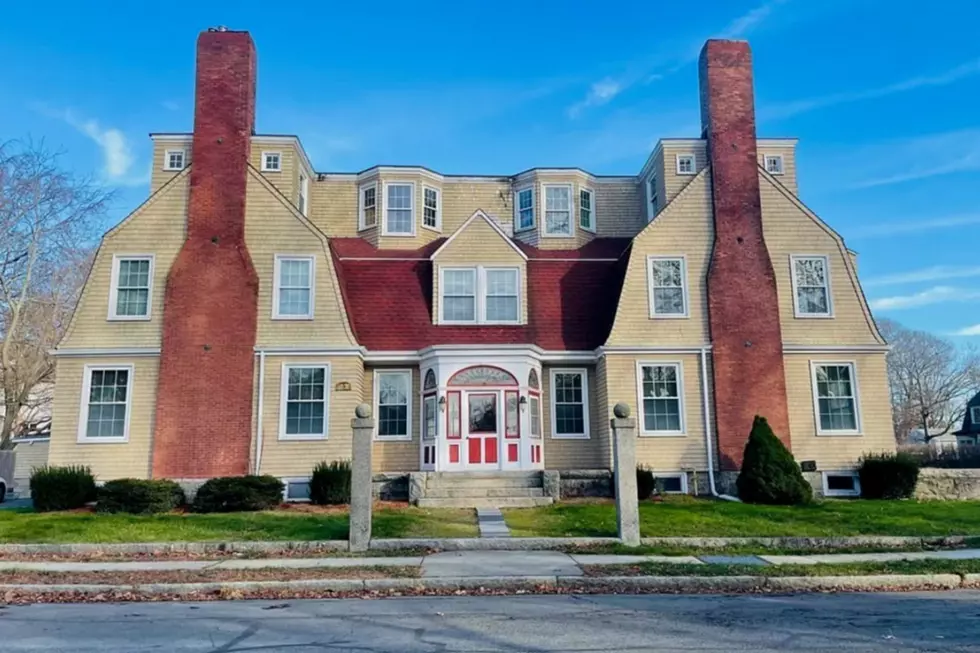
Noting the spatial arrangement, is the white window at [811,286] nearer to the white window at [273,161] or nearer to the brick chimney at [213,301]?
the brick chimney at [213,301]

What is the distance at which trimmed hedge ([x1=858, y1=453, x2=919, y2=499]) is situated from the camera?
18.5m

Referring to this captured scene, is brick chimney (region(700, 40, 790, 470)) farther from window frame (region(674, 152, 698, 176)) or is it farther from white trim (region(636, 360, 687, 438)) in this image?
window frame (region(674, 152, 698, 176))

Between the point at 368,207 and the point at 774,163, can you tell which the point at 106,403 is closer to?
the point at 368,207

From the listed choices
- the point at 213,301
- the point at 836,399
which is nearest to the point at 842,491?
the point at 836,399

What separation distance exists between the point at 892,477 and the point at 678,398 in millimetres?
5554

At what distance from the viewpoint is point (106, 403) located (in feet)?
63.5

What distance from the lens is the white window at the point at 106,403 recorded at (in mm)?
19141

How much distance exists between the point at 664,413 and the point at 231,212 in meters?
13.2

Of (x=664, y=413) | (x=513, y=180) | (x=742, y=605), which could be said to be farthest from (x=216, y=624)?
(x=513, y=180)

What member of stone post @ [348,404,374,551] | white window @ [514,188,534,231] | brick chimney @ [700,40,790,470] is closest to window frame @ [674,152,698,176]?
brick chimney @ [700,40,790,470]

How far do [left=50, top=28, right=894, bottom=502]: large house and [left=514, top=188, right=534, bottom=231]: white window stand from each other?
407 cm

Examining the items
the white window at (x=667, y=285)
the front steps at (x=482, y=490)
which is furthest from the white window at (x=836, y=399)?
the front steps at (x=482, y=490)

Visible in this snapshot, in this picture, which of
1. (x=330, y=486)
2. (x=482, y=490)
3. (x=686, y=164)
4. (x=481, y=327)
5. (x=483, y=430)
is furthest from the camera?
(x=686, y=164)

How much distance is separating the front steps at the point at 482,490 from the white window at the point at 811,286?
9.23 metres
